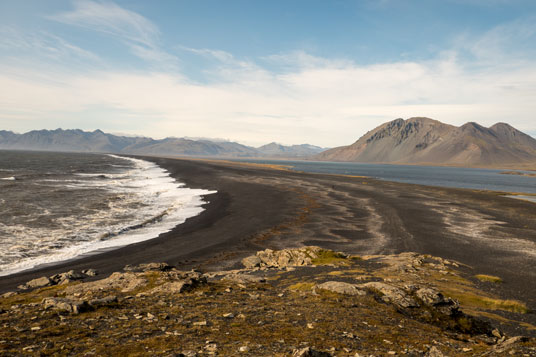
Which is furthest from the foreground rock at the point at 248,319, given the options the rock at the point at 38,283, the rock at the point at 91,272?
the rock at the point at 91,272

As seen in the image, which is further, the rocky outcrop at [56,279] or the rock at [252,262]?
the rock at [252,262]

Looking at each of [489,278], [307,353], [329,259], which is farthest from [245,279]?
[489,278]

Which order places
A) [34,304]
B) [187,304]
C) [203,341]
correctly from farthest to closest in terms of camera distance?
1. [187,304]
2. [34,304]
3. [203,341]

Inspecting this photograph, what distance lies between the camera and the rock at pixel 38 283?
15327 mm

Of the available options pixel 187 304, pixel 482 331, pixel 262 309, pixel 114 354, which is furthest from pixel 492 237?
pixel 114 354

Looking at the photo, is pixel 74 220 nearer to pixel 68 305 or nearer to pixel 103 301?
pixel 103 301

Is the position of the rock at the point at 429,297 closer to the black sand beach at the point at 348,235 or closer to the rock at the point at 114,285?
the black sand beach at the point at 348,235

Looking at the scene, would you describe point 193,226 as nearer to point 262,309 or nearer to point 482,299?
point 262,309

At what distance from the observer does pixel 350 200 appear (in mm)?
52938

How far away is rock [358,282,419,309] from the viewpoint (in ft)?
39.2

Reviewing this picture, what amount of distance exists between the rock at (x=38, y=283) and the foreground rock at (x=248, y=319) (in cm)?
17

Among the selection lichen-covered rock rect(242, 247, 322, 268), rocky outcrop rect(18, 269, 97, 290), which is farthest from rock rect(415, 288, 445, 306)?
rocky outcrop rect(18, 269, 97, 290)

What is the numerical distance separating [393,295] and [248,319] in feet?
20.6

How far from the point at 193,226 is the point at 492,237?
30.4m
